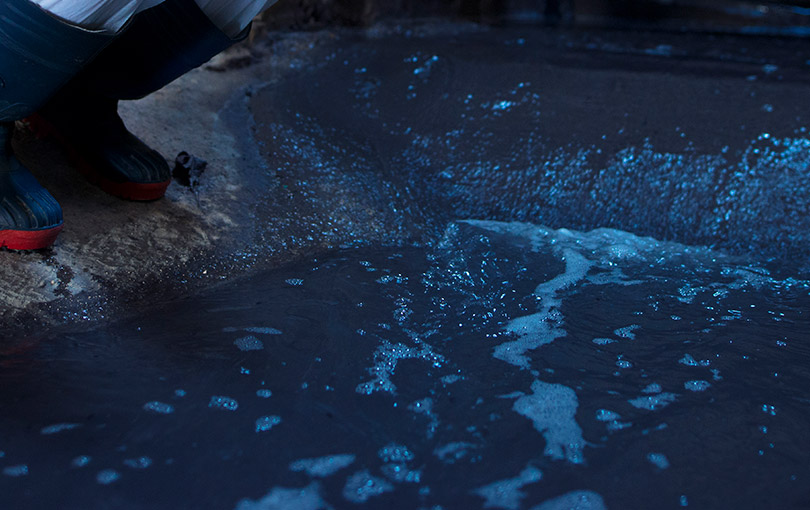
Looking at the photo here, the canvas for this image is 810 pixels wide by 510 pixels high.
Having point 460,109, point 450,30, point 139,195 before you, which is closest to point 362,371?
point 139,195

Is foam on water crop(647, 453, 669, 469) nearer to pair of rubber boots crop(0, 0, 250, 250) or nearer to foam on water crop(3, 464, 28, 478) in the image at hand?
foam on water crop(3, 464, 28, 478)

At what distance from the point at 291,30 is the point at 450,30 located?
845mm

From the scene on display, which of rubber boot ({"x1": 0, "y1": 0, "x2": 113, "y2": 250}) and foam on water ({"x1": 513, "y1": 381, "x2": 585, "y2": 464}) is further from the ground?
rubber boot ({"x1": 0, "y1": 0, "x2": 113, "y2": 250})

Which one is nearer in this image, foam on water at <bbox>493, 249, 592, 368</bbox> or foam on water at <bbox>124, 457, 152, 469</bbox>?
foam on water at <bbox>124, 457, 152, 469</bbox>

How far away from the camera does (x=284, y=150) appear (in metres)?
2.33

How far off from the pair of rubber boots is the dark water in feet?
1.17

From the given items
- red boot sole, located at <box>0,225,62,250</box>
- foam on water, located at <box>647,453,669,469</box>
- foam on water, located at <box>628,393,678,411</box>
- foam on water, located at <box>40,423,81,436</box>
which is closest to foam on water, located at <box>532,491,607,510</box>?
foam on water, located at <box>647,453,669,469</box>

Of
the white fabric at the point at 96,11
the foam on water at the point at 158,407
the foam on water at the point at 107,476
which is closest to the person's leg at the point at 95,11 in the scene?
the white fabric at the point at 96,11

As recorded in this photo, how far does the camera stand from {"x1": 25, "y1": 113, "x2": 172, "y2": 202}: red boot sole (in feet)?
6.02

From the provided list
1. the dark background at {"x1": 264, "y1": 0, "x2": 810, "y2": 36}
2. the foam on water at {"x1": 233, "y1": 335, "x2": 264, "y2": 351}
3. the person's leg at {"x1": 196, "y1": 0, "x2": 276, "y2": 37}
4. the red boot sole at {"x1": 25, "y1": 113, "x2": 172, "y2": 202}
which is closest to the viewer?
the foam on water at {"x1": 233, "y1": 335, "x2": 264, "y2": 351}

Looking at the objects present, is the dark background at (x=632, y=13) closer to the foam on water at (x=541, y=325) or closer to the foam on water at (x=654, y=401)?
the foam on water at (x=541, y=325)

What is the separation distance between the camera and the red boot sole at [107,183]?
1.83m

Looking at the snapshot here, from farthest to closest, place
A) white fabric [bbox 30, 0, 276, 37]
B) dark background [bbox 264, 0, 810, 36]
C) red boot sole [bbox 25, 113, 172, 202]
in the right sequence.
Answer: dark background [bbox 264, 0, 810, 36] < red boot sole [bbox 25, 113, 172, 202] < white fabric [bbox 30, 0, 276, 37]

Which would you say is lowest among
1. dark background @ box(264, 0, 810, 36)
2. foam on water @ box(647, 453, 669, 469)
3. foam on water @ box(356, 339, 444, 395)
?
foam on water @ box(647, 453, 669, 469)
